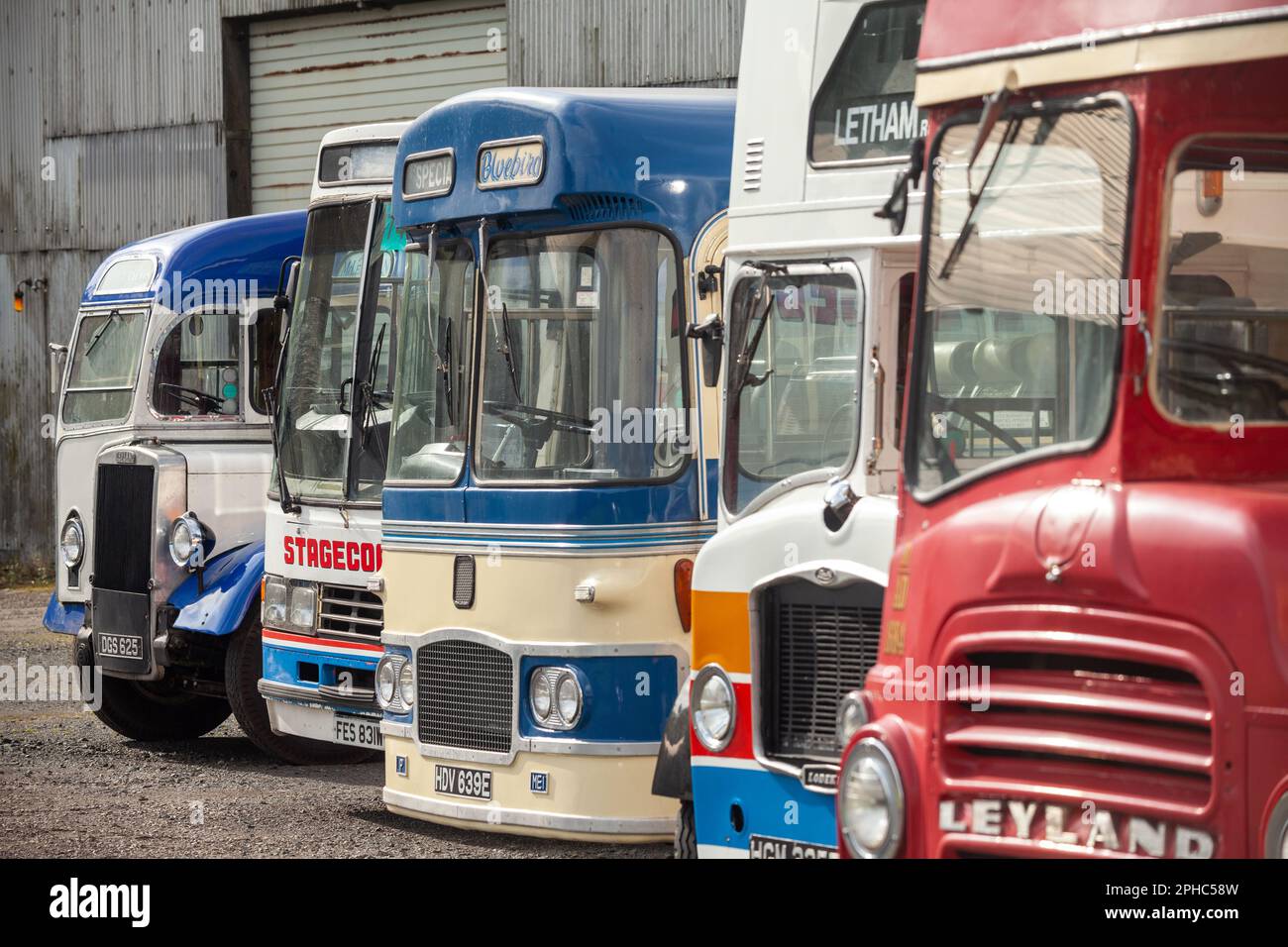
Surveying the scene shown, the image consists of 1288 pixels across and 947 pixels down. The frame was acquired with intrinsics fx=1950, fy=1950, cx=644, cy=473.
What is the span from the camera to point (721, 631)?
6430 millimetres

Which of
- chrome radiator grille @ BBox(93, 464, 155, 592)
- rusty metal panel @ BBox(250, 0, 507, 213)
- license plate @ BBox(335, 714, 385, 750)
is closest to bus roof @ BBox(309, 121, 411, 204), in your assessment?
chrome radiator grille @ BBox(93, 464, 155, 592)

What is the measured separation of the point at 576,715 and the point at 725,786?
1.36 m

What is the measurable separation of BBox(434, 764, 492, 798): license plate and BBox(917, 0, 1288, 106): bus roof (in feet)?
12.5

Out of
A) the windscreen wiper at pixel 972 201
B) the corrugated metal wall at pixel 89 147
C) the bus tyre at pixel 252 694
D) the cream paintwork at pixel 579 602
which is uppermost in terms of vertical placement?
the corrugated metal wall at pixel 89 147

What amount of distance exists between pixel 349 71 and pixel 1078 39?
15.5 meters

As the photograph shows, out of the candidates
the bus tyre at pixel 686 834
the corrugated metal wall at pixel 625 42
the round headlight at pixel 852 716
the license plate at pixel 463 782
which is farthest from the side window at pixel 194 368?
the round headlight at pixel 852 716

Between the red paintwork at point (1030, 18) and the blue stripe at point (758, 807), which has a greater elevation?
the red paintwork at point (1030, 18)

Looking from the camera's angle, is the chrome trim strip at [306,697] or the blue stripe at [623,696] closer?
the blue stripe at [623,696]

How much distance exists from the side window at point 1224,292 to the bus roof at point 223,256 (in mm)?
8421

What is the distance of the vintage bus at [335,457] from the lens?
32.6 feet

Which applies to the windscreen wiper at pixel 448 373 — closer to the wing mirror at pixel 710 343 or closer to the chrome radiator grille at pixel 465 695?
the chrome radiator grille at pixel 465 695

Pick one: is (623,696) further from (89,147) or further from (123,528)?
(89,147)

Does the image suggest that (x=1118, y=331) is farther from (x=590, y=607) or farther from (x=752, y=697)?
(x=590, y=607)

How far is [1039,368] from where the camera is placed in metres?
4.93
